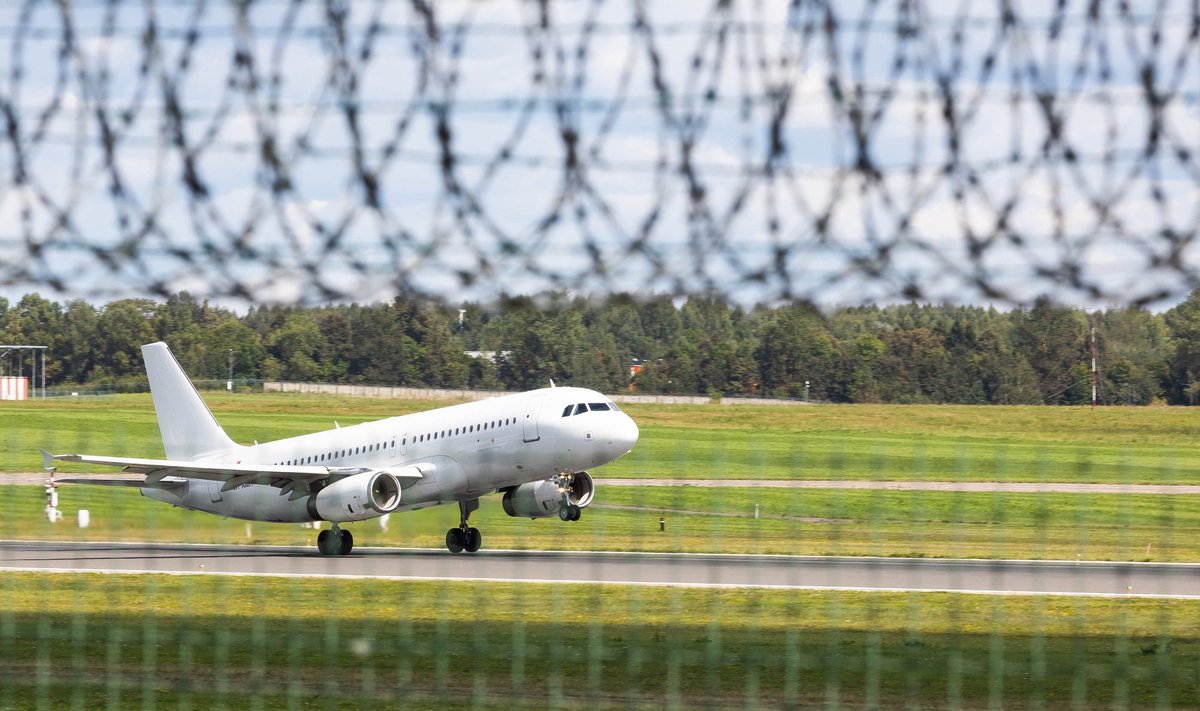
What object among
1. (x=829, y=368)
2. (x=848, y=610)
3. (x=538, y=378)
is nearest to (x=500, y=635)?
(x=848, y=610)

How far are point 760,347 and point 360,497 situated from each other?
19.0 metres

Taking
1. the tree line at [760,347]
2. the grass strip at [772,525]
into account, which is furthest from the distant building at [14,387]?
the tree line at [760,347]

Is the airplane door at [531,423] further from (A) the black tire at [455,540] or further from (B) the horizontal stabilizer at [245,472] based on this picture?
(A) the black tire at [455,540]

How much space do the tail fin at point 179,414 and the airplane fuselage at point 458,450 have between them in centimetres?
305

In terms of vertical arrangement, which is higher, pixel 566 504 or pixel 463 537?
pixel 566 504

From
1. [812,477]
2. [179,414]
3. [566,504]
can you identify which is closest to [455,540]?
[566,504]

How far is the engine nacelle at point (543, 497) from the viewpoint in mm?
47531

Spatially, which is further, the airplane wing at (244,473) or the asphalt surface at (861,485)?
the asphalt surface at (861,485)

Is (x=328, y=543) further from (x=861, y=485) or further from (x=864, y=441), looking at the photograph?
(x=864, y=441)

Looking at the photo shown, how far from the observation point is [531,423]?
4600 centimetres

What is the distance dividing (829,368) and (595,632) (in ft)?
36.0

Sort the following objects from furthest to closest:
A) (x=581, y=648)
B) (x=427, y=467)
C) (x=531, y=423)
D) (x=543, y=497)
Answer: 1. (x=427, y=467)
2. (x=543, y=497)
3. (x=531, y=423)
4. (x=581, y=648)

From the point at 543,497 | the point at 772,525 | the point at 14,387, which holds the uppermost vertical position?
the point at 14,387

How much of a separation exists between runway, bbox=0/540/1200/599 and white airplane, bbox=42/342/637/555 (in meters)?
1.73
